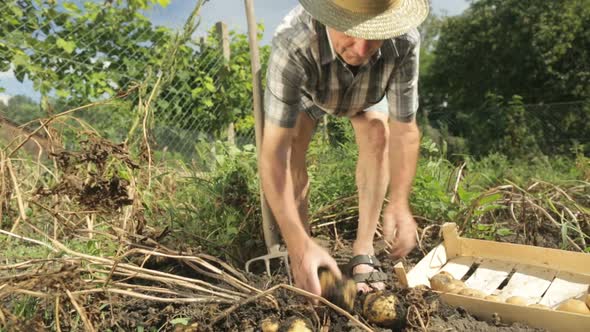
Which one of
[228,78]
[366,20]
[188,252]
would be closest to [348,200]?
[188,252]

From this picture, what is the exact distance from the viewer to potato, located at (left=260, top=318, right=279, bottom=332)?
1784 mm

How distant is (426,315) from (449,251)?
91cm

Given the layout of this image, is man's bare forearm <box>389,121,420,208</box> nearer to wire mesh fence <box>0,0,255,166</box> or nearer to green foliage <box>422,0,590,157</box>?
wire mesh fence <box>0,0,255,166</box>

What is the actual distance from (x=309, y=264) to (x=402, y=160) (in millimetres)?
762

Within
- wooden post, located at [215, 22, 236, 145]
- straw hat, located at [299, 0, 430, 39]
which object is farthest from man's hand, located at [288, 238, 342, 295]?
wooden post, located at [215, 22, 236, 145]

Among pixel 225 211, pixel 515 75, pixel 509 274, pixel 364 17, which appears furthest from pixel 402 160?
pixel 515 75

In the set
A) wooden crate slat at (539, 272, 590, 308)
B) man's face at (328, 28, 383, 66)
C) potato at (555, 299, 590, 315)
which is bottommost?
wooden crate slat at (539, 272, 590, 308)

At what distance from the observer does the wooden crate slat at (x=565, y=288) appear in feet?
7.34

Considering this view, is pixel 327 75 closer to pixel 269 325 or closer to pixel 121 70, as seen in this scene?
pixel 269 325

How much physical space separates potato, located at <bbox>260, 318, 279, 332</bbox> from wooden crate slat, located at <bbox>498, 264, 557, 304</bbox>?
3.74 feet

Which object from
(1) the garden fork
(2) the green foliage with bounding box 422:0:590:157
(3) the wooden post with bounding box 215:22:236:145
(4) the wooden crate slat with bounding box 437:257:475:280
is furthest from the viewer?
(2) the green foliage with bounding box 422:0:590:157

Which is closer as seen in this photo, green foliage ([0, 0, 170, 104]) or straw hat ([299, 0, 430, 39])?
straw hat ([299, 0, 430, 39])

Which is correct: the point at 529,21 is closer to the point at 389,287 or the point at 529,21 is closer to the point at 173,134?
the point at 173,134

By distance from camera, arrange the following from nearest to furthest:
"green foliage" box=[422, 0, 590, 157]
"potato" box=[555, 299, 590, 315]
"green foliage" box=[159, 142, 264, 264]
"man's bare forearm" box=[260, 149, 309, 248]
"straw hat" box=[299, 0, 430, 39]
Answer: "straw hat" box=[299, 0, 430, 39] → "man's bare forearm" box=[260, 149, 309, 248] → "potato" box=[555, 299, 590, 315] → "green foliage" box=[159, 142, 264, 264] → "green foliage" box=[422, 0, 590, 157]
